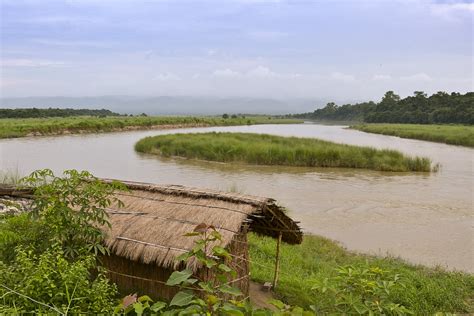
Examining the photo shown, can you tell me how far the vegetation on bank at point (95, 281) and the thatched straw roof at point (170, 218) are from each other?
14.8 inches

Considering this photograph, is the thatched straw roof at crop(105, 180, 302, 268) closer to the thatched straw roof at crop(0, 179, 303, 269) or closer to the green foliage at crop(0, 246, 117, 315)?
the thatched straw roof at crop(0, 179, 303, 269)

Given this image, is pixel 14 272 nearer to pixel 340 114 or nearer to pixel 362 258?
pixel 362 258

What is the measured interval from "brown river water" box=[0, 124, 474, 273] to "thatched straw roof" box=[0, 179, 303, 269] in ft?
14.9

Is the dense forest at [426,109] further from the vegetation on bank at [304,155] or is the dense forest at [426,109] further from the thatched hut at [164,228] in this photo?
the thatched hut at [164,228]

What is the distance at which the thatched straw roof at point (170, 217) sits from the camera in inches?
164

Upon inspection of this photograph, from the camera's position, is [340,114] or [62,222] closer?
[62,222]

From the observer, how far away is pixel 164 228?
437 centimetres

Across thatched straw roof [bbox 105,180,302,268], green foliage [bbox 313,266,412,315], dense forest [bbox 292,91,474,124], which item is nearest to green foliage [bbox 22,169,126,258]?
thatched straw roof [bbox 105,180,302,268]

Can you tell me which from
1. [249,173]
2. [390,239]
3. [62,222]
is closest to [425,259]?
[390,239]

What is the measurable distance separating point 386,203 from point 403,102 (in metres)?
52.3

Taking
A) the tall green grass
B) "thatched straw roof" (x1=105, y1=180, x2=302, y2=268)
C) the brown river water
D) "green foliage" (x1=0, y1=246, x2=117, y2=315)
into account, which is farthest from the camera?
the brown river water

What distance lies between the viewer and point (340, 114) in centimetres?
9631

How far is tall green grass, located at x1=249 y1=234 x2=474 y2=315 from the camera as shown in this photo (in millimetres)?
5613

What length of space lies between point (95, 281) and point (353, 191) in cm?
1264
